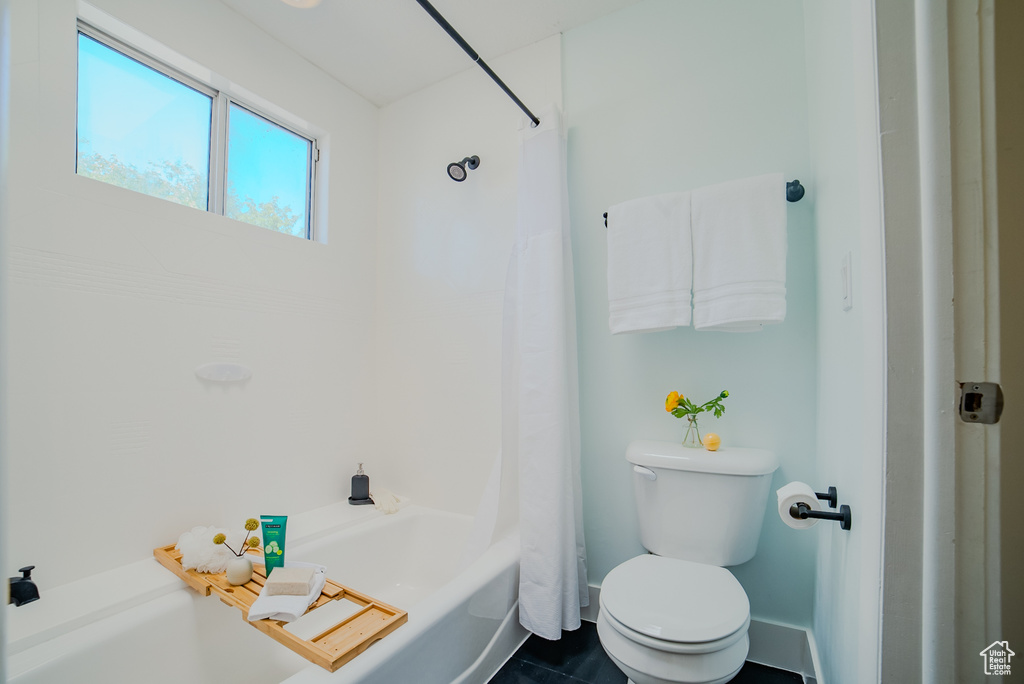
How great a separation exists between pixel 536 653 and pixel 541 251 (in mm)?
1420

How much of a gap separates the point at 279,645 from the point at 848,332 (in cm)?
183

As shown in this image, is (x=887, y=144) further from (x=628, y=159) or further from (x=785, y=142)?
(x=628, y=159)

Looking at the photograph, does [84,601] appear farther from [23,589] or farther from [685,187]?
[685,187]

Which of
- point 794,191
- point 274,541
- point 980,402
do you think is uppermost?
point 794,191

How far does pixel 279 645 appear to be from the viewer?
4.74 feet

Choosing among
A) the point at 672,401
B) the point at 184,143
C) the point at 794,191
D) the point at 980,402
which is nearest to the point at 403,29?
the point at 184,143

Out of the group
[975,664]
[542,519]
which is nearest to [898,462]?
[975,664]

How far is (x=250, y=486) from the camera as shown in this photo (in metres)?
1.78

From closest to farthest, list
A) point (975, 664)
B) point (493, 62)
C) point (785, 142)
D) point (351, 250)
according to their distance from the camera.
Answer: point (975, 664) → point (785, 142) → point (493, 62) → point (351, 250)

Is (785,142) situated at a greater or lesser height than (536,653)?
greater

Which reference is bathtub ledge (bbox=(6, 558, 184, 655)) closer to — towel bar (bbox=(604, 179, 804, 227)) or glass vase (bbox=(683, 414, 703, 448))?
glass vase (bbox=(683, 414, 703, 448))

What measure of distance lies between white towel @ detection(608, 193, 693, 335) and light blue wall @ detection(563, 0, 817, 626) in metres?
0.18

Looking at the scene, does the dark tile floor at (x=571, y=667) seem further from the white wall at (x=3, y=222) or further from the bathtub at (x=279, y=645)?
the white wall at (x=3, y=222)

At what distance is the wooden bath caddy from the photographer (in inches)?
38.5
